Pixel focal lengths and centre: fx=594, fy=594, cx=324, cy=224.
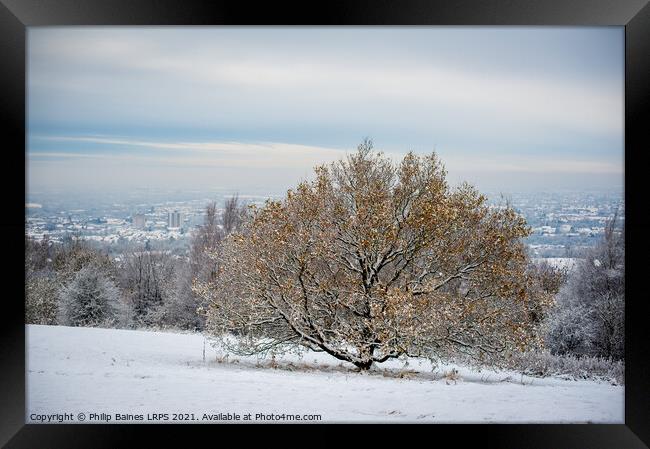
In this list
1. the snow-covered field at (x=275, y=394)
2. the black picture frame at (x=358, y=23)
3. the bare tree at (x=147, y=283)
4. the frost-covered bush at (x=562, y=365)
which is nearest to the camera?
the black picture frame at (x=358, y=23)

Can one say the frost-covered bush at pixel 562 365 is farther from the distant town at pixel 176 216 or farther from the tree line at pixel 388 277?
the distant town at pixel 176 216

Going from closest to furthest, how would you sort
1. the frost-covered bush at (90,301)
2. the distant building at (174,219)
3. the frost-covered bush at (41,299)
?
the frost-covered bush at (41,299) < the distant building at (174,219) < the frost-covered bush at (90,301)

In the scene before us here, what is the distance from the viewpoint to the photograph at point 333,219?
6645 mm

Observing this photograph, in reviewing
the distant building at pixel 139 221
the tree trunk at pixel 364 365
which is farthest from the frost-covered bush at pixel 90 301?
the tree trunk at pixel 364 365

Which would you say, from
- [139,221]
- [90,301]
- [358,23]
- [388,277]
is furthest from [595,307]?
[90,301]

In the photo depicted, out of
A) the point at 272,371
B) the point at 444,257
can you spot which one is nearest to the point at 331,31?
the point at 444,257

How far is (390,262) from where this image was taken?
25.1 feet

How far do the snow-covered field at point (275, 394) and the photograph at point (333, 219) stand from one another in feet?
0.08

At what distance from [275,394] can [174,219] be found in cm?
275

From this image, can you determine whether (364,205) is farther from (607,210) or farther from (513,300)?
(607,210)

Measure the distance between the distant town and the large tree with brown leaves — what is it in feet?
0.87

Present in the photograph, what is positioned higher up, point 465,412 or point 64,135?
point 64,135

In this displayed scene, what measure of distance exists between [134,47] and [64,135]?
1310mm

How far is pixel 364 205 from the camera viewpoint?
750cm
